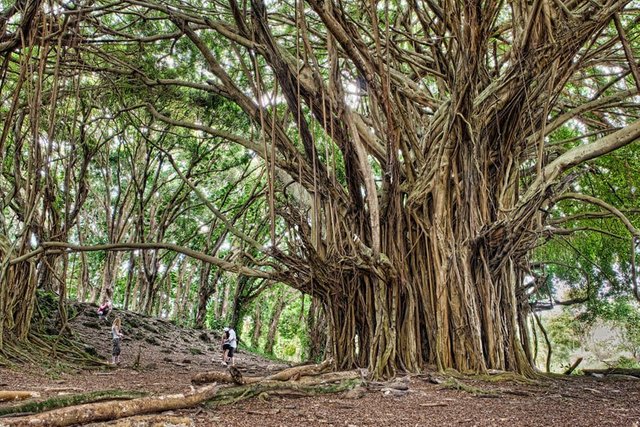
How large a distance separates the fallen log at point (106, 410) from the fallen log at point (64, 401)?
10cm

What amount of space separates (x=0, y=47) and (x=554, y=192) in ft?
13.8

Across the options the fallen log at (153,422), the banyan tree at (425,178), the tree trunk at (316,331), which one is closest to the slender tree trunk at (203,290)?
the tree trunk at (316,331)

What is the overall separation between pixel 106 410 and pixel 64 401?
0.21 meters

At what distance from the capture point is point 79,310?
25.2ft

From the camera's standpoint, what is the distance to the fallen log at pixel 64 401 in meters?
1.94

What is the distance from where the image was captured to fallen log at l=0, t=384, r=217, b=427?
70.7 inches

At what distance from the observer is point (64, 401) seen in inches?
81.5

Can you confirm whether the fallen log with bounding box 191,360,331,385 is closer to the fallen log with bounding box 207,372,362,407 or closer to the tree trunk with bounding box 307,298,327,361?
the fallen log with bounding box 207,372,362,407

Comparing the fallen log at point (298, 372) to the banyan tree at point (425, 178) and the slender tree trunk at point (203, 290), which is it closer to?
the banyan tree at point (425, 178)

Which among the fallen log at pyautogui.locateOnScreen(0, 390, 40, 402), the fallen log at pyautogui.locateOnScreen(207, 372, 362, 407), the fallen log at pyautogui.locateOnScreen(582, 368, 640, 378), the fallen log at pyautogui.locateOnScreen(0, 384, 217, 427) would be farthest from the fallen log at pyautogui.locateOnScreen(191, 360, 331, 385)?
the fallen log at pyautogui.locateOnScreen(582, 368, 640, 378)

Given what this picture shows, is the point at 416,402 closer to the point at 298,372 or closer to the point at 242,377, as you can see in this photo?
the point at 298,372

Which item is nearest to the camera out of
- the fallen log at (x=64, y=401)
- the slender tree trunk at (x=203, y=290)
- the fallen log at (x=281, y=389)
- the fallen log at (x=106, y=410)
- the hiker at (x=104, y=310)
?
the fallen log at (x=106, y=410)

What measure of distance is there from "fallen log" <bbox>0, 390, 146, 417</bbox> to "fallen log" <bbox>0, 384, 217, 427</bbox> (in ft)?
0.34

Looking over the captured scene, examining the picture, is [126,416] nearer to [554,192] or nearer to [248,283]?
[554,192]
